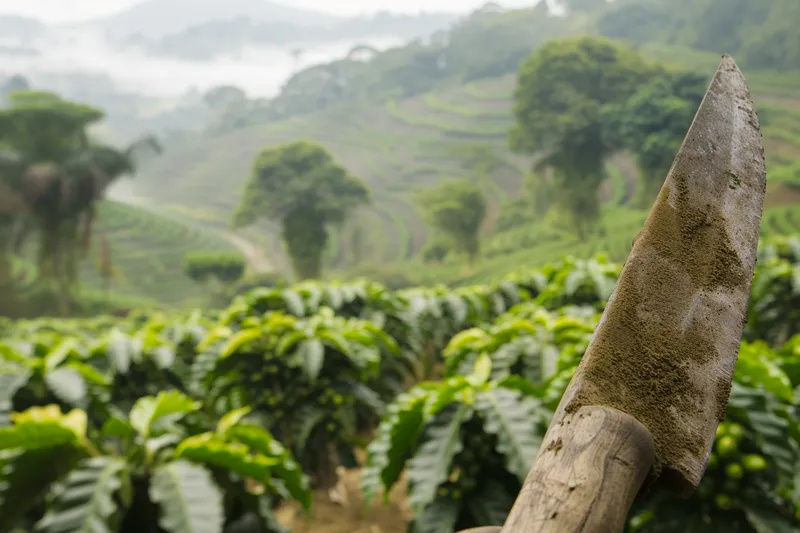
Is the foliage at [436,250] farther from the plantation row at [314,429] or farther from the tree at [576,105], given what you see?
the plantation row at [314,429]

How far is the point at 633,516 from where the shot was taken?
1.51m

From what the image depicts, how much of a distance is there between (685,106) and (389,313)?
614 inches

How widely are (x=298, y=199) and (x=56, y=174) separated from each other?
27.4ft

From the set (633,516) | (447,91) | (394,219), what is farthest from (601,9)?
(633,516)

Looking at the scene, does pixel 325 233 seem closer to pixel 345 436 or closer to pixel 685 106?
pixel 685 106

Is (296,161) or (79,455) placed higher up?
(79,455)

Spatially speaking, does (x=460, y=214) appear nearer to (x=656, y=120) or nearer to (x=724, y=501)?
(x=656, y=120)

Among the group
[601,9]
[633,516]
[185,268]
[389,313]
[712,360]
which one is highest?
[601,9]

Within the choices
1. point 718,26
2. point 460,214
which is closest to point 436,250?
point 460,214

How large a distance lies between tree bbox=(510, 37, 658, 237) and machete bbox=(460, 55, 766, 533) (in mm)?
18924

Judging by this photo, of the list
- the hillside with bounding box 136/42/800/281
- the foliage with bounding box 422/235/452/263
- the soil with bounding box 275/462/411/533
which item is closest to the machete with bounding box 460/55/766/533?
the soil with bounding box 275/462/411/533

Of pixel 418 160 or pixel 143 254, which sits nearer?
pixel 143 254

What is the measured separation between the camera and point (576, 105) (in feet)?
60.9

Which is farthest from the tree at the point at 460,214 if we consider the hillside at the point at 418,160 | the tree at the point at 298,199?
the tree at the point at 298,199
